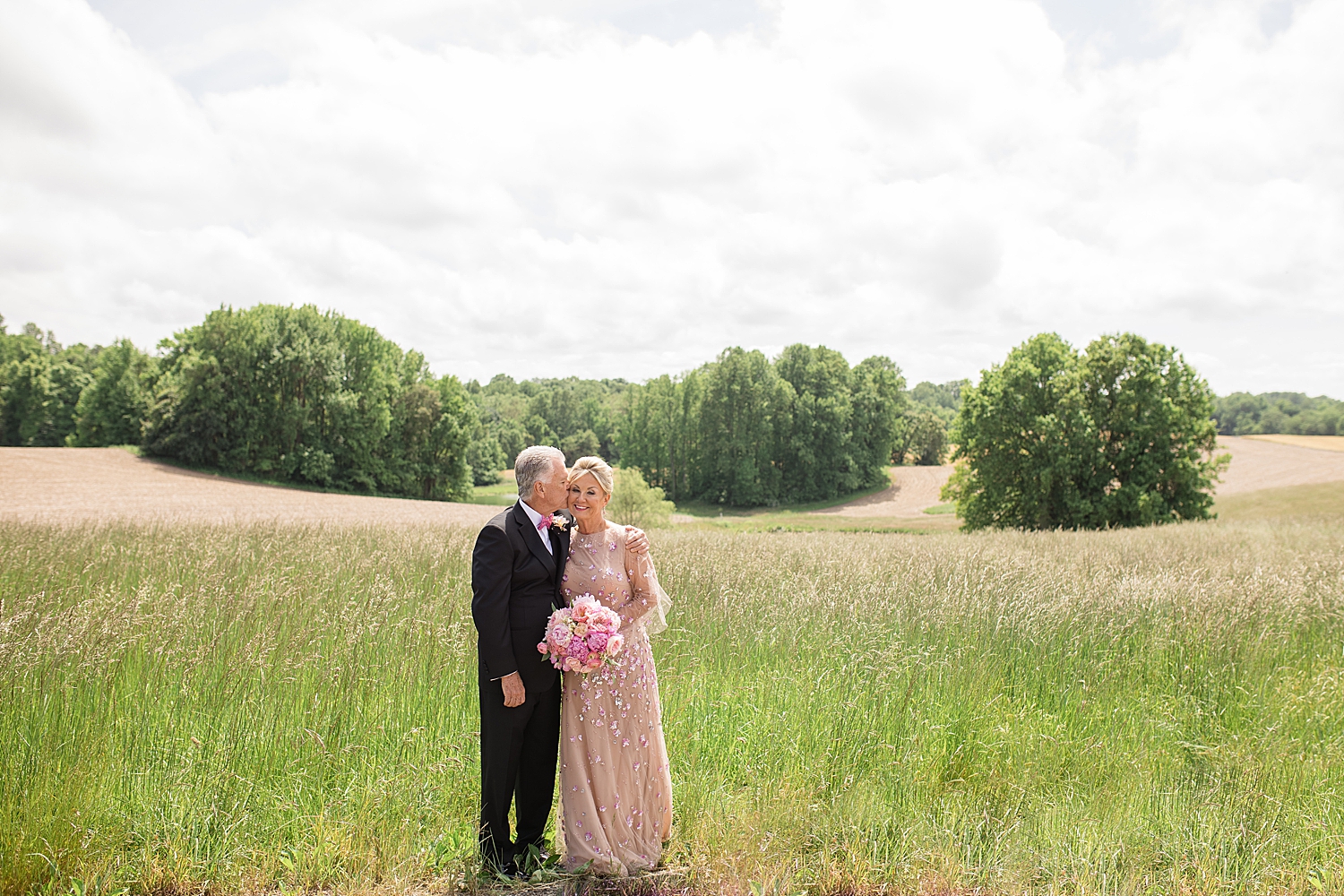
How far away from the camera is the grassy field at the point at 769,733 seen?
10.2 feet

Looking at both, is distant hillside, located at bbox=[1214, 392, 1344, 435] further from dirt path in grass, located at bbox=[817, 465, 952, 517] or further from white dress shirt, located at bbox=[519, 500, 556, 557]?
white dress shirt, located at bbox=[519, 500, 556, 557]

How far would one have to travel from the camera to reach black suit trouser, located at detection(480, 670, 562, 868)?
10.3 feet

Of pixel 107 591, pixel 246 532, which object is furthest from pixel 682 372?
pixel 107 591

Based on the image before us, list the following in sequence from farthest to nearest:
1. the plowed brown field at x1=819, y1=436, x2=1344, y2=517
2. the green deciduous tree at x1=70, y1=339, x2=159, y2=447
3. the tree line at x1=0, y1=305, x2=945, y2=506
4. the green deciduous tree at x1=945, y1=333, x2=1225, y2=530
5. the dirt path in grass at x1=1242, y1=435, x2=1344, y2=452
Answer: the dirt path in grass at x1=1242, y1=435, x2=1344, y2=452 → the plowed brown field at x1=819, y1=436, x2=1344, y2=517 → the green deciduous tree at x1=70, y1=339, x2=159, y2=447 → the tree line at x1=0, y1=305, x2=945, y2=506 → the green deciduous tree at x1=945, y1=333, x2=1225, y2=530

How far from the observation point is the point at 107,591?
6.01 metres

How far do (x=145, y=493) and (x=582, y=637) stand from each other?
3007 cm

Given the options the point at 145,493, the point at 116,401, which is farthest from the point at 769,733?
the point at 116,401

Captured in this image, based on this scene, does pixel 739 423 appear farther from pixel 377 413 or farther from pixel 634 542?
pixel 634 542

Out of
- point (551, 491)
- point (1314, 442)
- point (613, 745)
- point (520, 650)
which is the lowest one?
point (613, 745)

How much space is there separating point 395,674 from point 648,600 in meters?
2.42

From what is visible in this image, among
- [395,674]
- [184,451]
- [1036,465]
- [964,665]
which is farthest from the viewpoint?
[184,451]

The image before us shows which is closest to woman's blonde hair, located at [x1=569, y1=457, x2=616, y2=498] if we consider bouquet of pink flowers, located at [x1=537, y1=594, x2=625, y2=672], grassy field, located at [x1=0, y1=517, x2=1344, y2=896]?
bouquet of pink flowers, located at [x1=537, y1=594, x2=625, y2=672]

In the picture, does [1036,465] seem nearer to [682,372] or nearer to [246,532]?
[246,532]

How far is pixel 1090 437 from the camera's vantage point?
29.2 meters
